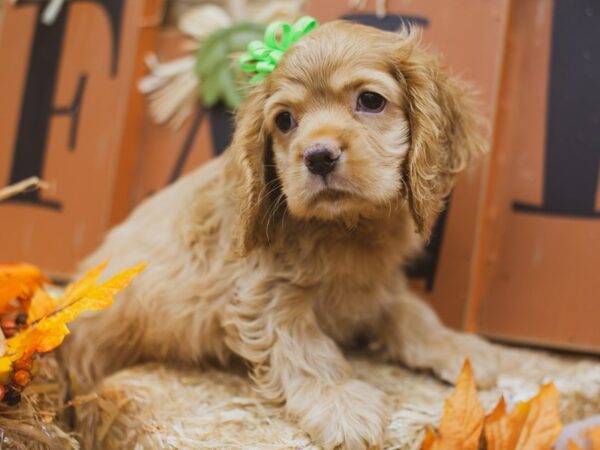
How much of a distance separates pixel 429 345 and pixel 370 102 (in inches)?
37.3

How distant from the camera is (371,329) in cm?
247

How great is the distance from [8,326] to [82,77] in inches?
67.5

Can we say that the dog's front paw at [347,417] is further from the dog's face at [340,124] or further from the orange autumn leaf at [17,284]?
the orange autumn leaf at [17,284]

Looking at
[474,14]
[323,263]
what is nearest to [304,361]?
[323,263]

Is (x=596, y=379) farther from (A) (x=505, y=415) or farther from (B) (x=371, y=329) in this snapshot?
(B) (x=371, y=329)

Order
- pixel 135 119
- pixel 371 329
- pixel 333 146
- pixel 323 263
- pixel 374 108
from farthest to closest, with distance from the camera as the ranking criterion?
pixel 135 119 → pixel 371 329 → pixel 323 263 → pixel 374 108 → pixel 333 146

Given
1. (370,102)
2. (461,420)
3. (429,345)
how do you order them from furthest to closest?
(429,345)
(370,102)
(461,420)

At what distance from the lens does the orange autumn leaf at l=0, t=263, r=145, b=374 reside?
1.71 m

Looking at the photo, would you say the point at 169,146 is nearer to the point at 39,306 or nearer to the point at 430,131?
the point at 39,306

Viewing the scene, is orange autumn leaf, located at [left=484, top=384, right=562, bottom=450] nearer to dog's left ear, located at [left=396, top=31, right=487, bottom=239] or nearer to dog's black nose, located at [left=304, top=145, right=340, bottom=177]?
dog's left ear, located at [left=396, top=31, right=487, bottom=239]

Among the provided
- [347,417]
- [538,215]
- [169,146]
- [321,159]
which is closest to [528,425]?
[347,417]

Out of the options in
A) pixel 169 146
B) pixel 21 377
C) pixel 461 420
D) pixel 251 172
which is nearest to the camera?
pixel 21 377

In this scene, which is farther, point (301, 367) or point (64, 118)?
point (64, 118)

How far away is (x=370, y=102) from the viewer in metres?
1.91
